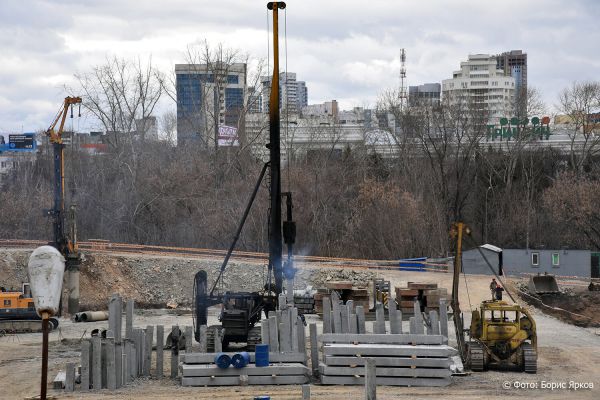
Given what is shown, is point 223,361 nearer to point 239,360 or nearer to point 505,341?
point 239,360

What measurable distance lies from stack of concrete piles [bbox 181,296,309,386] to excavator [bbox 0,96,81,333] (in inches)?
599

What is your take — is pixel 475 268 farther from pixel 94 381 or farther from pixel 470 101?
pixel 470 101

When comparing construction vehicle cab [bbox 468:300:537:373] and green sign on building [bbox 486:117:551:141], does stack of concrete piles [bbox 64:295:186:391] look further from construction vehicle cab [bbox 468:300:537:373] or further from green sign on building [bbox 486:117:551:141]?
green sign on building [bbox 486:117:551:141]

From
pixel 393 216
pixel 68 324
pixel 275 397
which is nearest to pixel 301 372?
pixel 275 397

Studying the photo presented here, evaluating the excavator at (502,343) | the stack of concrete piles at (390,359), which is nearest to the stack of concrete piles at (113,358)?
the stack of concrete piles at (390,359)

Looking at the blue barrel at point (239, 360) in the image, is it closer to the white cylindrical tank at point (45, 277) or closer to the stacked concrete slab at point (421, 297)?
the white cylindrical tank at point (45, 277)

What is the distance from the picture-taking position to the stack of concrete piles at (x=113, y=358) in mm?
23234

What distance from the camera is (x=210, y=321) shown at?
4038cm

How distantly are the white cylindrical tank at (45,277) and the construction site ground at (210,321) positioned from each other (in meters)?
10.5

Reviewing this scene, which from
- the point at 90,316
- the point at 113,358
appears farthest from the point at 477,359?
the point at 90,316

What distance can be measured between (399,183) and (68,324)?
138 ft

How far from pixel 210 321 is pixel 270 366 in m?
17.0

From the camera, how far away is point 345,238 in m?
69.9

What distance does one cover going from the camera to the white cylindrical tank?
1209 centimetres
